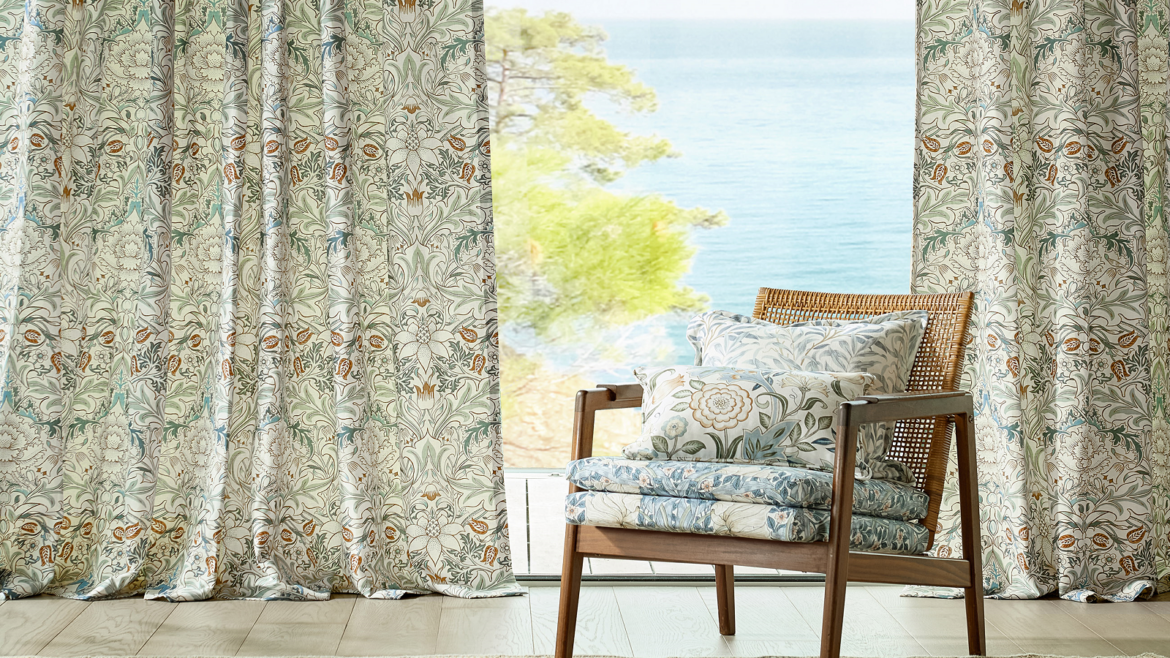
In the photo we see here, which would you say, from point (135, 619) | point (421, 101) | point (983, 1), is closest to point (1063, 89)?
point (983, 1)

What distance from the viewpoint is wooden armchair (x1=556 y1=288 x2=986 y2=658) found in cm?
162

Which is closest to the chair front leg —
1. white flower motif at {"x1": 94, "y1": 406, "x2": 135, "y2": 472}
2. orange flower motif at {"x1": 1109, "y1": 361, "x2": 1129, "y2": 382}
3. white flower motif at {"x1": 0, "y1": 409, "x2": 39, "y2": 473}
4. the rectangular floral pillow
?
the rectangular floral pillow

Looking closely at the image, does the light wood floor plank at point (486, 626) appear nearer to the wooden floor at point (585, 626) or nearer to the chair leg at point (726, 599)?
the wooden floor at point (585, 626)

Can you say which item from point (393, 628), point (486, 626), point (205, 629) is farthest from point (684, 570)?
point (205, 629)

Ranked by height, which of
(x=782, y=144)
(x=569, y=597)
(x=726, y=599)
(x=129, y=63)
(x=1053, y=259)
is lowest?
(x=726, y=599)

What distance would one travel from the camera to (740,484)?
1667 millimetres

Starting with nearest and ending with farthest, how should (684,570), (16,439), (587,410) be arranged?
(587,410), (16,439), (684,570)

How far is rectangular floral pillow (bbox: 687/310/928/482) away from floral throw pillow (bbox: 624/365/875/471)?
0.30 feet

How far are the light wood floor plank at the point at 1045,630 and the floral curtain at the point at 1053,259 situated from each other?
3.0 inches

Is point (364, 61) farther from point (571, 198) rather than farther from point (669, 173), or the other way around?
point (669, 173)

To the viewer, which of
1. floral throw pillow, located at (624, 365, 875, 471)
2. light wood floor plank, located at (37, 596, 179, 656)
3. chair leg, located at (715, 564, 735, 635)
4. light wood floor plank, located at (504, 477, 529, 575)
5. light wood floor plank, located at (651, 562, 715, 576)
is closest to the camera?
floral throw pillow, located at (624, 365, 875, 471)

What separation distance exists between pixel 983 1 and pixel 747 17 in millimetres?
2196

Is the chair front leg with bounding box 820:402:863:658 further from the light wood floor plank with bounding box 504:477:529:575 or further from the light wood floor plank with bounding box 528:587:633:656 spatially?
the light wood floor plank with bounding box 504:477:529:575

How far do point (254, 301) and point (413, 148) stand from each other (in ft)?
1.98
